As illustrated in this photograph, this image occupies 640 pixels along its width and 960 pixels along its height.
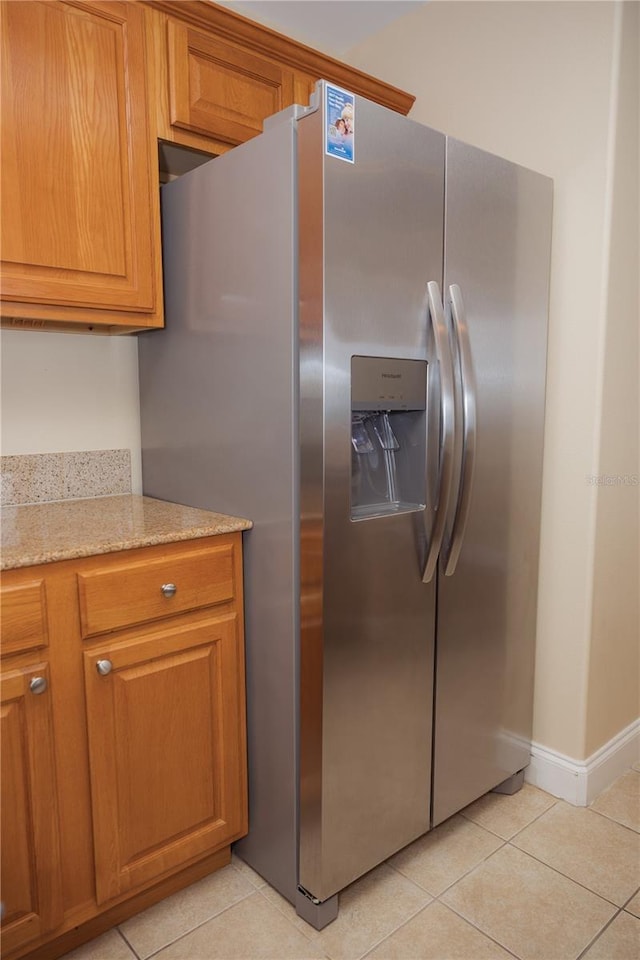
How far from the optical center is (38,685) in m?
1.33

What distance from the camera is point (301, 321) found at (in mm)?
1438

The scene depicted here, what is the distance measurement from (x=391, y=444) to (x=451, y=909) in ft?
3.77

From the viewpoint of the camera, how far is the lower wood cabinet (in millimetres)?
1330

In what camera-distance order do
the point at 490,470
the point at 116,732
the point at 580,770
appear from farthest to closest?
the point at 580,770, the point at 490,470, the point at 116,732

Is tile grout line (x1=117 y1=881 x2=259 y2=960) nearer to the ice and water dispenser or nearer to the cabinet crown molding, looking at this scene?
the ice and water dispenser

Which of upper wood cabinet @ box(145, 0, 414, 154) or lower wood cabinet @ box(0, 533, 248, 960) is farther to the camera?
upper wood cabinet @ box(145, 0, 414, 154)

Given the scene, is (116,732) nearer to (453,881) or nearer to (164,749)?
(164,749)

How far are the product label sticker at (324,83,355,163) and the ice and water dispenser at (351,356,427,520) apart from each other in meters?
0.44

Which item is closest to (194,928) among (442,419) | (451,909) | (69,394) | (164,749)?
(164,749)

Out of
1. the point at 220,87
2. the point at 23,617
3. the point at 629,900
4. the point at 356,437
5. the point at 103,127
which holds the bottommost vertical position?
the point at 629,900

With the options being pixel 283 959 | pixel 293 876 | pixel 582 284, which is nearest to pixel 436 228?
pixel 582 284

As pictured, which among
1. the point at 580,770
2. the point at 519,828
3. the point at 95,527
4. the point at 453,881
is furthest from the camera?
the point at 580,770

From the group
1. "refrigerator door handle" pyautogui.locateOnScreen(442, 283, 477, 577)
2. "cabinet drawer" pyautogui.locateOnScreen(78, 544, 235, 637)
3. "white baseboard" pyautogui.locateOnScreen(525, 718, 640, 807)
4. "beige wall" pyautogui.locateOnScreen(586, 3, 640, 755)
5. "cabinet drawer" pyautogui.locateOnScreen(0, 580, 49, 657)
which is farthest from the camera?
"white baseboard" pyautogui.locateOnScreen(525, 718, 640, 807)

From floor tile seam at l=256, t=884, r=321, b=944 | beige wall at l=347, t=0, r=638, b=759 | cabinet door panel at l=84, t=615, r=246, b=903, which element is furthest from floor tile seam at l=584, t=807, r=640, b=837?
cabinet door panel at l=84, t=615, r=246, b=903
